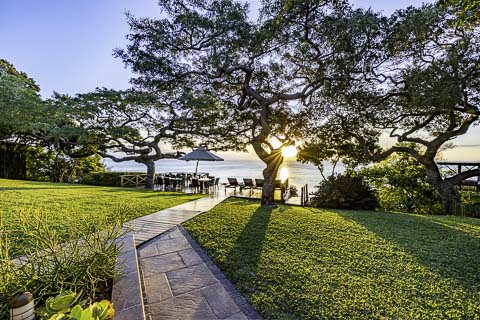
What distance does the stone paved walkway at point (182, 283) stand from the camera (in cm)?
228

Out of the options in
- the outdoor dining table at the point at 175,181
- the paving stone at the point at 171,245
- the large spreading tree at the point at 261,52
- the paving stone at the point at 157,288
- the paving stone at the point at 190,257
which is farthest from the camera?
the outdoor dining table at the point at 175,181

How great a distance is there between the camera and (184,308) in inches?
91.8

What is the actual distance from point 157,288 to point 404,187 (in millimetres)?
12901

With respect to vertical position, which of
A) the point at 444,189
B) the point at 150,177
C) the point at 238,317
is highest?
the point at 150,177

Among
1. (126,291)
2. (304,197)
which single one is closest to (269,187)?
(304,197)

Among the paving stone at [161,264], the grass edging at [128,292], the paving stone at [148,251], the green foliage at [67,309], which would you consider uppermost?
the green foliage at [67,309]

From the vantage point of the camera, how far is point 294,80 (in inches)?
385

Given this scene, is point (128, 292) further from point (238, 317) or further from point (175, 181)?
point (175, 181)

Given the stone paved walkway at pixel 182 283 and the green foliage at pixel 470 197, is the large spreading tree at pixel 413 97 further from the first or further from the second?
the stone paved walkway at pixel 182 283

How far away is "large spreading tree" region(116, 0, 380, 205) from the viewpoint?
7348 millimetres

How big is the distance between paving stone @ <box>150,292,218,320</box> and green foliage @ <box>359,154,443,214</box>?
1081cm

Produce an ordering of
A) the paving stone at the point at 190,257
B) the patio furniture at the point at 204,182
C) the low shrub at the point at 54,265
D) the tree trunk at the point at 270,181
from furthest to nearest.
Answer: the patio furniture at the point at 204,182 < the tree trunk at the point at 270,181 < the paving stone at the point at 190,257 < the low shrub at the point at 54,265

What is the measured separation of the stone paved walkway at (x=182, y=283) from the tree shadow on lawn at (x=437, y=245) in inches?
110

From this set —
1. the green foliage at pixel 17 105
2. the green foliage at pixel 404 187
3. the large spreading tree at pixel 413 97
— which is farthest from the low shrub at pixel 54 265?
the green foliage at pixel 17 105
